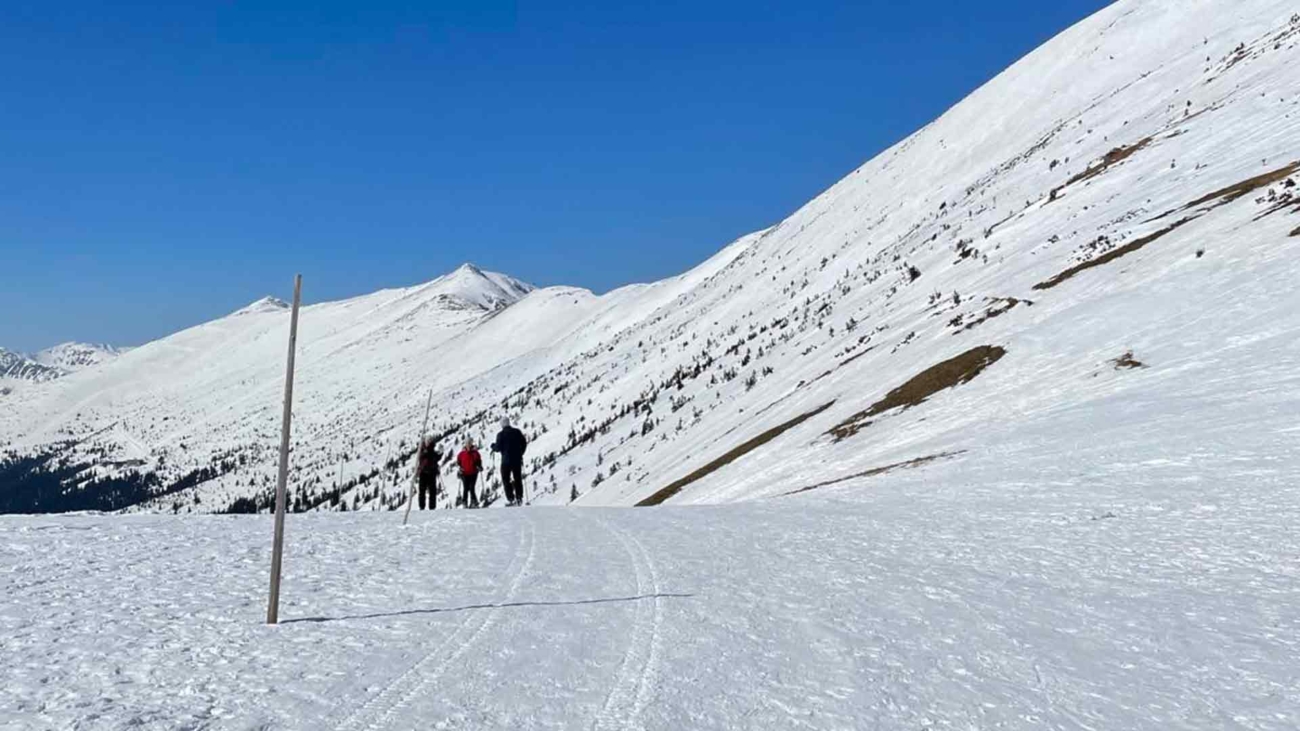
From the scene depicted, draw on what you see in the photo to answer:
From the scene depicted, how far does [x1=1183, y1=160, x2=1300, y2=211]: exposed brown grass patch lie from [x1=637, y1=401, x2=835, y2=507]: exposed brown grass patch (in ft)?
51.1

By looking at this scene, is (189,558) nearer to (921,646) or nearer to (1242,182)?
(921,646)

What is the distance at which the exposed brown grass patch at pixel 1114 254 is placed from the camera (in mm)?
31766

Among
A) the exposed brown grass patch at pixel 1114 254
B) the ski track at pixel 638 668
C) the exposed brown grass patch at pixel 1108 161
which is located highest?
the exposed brown grass patch at pixel 1108 161

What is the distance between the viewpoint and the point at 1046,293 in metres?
32.4

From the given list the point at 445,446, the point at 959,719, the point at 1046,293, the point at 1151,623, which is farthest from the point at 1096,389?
the point at 445,446

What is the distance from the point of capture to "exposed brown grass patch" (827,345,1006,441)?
27.6 metres

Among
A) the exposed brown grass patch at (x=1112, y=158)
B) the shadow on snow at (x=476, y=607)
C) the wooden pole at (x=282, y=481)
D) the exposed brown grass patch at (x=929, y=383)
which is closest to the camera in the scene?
the wooden pole at (x=282, y=481)

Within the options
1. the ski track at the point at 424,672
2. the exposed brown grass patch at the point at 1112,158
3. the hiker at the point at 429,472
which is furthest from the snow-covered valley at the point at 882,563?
the exposed brown grass patch at the point at 1112,158

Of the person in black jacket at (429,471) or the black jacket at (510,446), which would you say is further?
the black jacket at (510,446)

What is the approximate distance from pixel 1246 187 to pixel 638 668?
112ft

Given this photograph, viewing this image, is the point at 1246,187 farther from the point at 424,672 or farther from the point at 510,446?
the point at 424,672

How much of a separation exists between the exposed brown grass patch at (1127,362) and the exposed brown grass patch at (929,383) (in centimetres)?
470

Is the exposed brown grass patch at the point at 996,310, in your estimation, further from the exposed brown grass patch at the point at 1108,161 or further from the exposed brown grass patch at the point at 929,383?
the exposed brown grass patch at the point at 1108,161

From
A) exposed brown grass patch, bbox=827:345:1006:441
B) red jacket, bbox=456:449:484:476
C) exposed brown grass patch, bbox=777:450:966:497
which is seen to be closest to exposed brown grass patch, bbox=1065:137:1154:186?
exposed brown grass patch, bbox=827:345:1006:441
